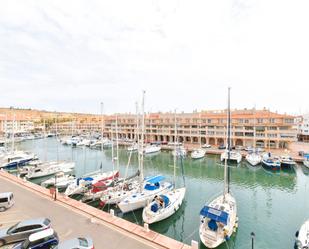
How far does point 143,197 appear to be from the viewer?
2041 centimetres

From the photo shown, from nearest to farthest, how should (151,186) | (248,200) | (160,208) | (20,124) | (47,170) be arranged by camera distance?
1. (160,208)
2. (151,186)
3. (248,200)
4. (47,170)
5. (20,124)

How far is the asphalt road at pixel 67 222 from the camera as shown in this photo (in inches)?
497

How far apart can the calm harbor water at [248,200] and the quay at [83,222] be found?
4161 millimetres

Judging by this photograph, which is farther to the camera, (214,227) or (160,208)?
(160,208)

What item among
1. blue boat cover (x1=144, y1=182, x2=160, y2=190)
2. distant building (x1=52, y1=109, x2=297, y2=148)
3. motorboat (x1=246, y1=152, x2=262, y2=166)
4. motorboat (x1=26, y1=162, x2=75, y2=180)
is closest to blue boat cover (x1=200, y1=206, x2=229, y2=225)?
blue boat cover (x1=144, y1=182, x2=160, y2=190)

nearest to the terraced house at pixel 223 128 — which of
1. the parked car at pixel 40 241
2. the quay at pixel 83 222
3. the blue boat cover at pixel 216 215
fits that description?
the quay at pixel 83 222

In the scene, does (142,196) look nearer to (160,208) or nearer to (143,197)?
(143,197)

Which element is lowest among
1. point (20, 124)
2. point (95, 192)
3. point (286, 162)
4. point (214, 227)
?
point (286, 162)

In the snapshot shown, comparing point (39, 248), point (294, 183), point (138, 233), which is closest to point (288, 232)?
point (138, 233)

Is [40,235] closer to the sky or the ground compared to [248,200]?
A: closer to the sky

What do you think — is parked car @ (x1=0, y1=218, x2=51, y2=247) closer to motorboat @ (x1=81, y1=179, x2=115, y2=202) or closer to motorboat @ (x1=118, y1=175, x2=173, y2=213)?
motorboat @ (x1=118, y1=175, x2=173, y2=213)

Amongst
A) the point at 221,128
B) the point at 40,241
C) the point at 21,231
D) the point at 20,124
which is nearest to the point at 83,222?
the point at 21,231

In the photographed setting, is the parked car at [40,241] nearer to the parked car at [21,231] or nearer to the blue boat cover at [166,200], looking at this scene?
the parked car at [21,231]

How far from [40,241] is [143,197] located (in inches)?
421
